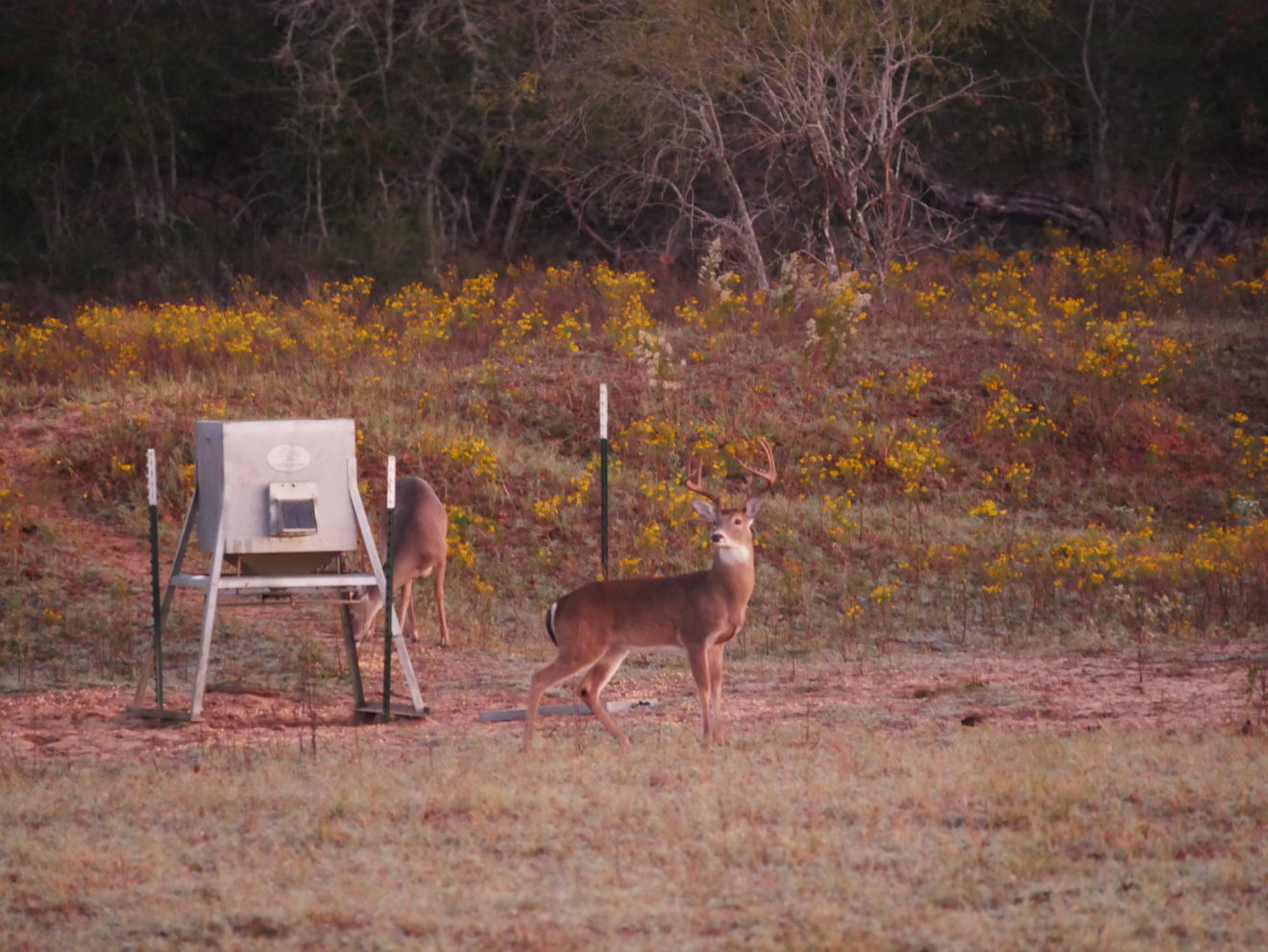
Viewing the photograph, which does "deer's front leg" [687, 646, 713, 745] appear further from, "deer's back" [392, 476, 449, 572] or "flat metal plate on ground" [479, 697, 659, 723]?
"deer's back" [392, 476, 449, 572]

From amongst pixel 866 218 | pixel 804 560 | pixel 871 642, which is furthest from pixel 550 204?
pixel 871 642

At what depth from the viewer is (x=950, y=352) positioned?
20.4 metres

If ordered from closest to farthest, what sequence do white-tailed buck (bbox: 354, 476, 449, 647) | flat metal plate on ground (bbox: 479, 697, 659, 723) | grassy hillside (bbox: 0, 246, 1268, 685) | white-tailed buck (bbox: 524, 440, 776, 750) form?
1. white-tailed buck (bbox: 524, 440, 776, 750)
2. flat metal plate on ground (bbox: 479, 697, 659, 723)
3. white-tailed buck (bbox: 354, 476, 449, 647)
4. grassy hillside (bbox: 0, 246, 1268, 685)

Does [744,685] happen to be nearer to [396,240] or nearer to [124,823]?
[124,823]

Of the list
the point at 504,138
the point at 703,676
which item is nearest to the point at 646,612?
the point at 703,676

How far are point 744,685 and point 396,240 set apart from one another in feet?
55.4

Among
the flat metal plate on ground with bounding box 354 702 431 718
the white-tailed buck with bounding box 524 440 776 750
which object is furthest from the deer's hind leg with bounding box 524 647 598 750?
the flat metal plate on ground with bounding box 354 702 431 718

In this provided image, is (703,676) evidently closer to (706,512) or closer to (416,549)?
(706,512)

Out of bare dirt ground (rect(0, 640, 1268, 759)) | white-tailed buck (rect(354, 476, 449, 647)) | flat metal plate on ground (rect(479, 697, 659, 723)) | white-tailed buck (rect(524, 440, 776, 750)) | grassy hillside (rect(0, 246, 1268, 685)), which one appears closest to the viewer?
white-tailed buck (rect(524, 440, 776, 750))

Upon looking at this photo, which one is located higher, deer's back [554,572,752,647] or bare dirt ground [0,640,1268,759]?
deer's back [554,572,752,647]

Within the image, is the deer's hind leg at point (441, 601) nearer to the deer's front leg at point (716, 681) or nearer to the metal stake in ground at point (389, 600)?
the metal stake in ground at point (389, 600)

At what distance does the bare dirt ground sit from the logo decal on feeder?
1.38 m

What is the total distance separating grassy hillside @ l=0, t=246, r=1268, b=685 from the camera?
1411cm

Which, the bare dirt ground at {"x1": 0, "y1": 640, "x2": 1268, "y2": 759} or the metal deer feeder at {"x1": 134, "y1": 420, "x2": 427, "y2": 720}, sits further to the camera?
the metal deer feeder at {"x1": 134, "y1": 420, "x2": 427, "y2": 720}
